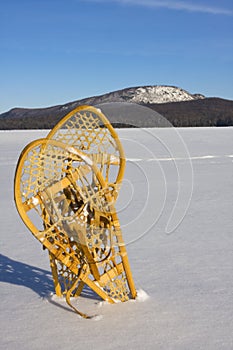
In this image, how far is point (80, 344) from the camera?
7.06ft

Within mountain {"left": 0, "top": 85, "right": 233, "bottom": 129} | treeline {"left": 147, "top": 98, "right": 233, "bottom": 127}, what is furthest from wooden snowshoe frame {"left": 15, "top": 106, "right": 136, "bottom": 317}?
treeline {"left": 147, "top": 98, "right": 233, "bottom": 127}

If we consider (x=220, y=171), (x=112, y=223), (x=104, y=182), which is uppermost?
(x=104, y=182)

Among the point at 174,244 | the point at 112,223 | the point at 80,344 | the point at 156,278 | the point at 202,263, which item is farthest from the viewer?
the point at 174,244

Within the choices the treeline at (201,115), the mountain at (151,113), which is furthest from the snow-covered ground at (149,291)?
the treeline at (201,115)

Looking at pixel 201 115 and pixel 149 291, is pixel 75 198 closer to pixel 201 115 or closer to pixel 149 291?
pixel 149 291

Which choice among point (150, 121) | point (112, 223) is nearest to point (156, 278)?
point (112, 223)

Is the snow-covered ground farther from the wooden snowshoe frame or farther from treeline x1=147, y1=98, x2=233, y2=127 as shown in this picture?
treeline x1=147, y1=98, x2=233, y2=127

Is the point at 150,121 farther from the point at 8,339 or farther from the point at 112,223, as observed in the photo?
the point at 8,339

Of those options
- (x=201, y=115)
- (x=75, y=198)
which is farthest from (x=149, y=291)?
(x=201, y=115)

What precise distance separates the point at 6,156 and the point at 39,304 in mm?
11209

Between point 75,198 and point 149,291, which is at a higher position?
point 75,198

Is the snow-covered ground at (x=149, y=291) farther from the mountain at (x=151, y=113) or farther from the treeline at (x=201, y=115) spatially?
the treeline at (x=201, y=115)

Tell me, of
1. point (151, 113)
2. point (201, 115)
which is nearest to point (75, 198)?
point (151, 113)

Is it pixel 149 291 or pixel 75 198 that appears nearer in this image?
pixel 75 198
